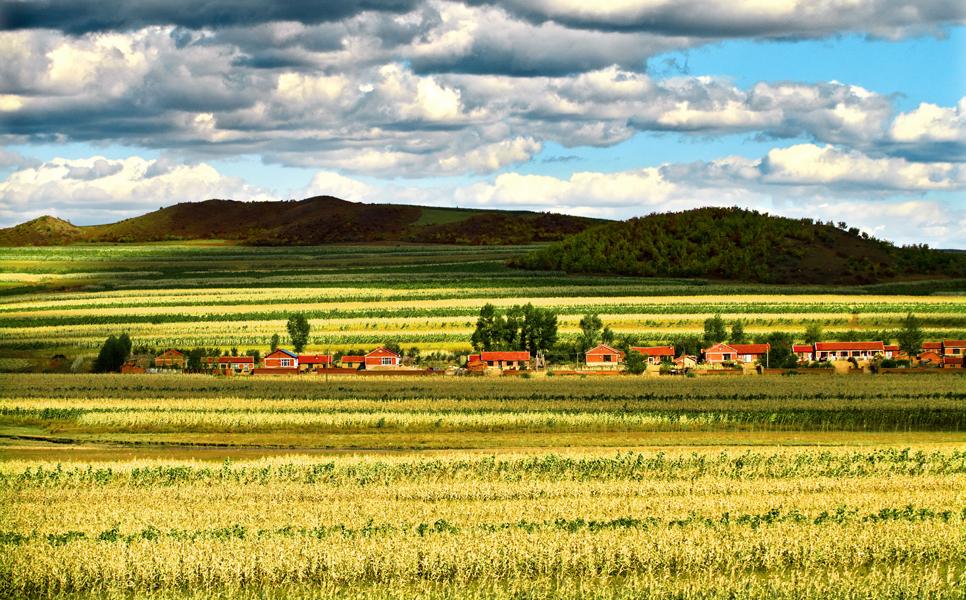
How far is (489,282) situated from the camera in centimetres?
11881

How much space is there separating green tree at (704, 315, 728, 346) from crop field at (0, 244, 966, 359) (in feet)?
11.1

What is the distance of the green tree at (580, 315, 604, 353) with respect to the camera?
82000mm

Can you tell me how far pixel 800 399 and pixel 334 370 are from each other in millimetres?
32244

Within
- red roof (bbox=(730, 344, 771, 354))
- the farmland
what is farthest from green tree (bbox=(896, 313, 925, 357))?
red roof (bbox=(730, 344, 771, 354))

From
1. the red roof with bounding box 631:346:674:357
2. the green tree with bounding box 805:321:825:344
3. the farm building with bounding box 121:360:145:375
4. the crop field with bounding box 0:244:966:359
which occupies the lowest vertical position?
the farm building with bounding box 121:360:145:375

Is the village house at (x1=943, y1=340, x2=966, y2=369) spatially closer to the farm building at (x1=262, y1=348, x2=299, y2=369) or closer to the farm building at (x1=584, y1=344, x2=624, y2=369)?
the farm building at (x1=584, y1=344, x2=624, y2=369)

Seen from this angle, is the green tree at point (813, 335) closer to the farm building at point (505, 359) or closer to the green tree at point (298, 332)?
the farm building at point (505, 359)

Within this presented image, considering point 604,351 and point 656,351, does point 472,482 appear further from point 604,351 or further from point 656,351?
point 656,351

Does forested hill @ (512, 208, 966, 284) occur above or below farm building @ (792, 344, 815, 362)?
above

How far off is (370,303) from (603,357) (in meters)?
33.3

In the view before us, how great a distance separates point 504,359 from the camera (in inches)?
3078

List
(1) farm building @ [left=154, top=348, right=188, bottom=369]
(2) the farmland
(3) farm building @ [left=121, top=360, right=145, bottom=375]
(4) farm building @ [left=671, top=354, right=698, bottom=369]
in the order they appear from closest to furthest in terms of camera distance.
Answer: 1. (2) the farmland
2. (4) farm building @ [left=671, top=354, right=698, bottom=369]
3. (3) farm building @ [left=121, top=360, right=145, bottom=375]
4. (1) farm building @ [left=154, top=348, right=188, bottom=369]

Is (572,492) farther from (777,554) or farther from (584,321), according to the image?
(584,321)

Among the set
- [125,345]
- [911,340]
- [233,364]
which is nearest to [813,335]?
[911,340]
